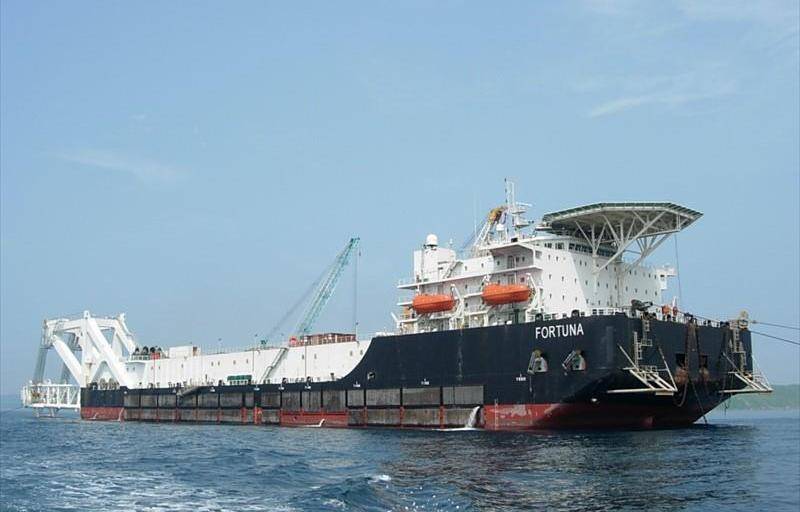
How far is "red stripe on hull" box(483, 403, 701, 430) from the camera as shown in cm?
4034

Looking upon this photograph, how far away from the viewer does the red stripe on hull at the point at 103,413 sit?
68.0m

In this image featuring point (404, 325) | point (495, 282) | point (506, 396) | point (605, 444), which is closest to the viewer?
point (605, 444)

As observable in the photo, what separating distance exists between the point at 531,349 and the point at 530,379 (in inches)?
56.5

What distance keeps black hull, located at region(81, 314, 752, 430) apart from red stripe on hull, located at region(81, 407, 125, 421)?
76.4 feet

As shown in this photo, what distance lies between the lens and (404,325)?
4975cm

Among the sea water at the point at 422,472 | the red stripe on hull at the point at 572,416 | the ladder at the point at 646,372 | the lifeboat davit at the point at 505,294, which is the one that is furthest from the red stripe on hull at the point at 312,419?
the ladder at the point at 646,372

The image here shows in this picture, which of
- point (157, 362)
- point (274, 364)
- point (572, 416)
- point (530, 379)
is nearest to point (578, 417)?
point (572, 416)

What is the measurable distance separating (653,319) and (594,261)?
691cm

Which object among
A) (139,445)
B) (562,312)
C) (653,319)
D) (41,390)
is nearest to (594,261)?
(562,312)

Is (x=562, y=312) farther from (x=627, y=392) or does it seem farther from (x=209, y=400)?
(x=209, y=400)

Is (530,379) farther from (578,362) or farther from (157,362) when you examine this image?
(157,362)

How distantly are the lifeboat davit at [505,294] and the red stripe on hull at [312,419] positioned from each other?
460 inches

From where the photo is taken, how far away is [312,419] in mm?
51812

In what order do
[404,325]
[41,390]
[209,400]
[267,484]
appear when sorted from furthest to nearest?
1. [41,390]
2. [209,400]
3. [404,325]
4. [267,484]
